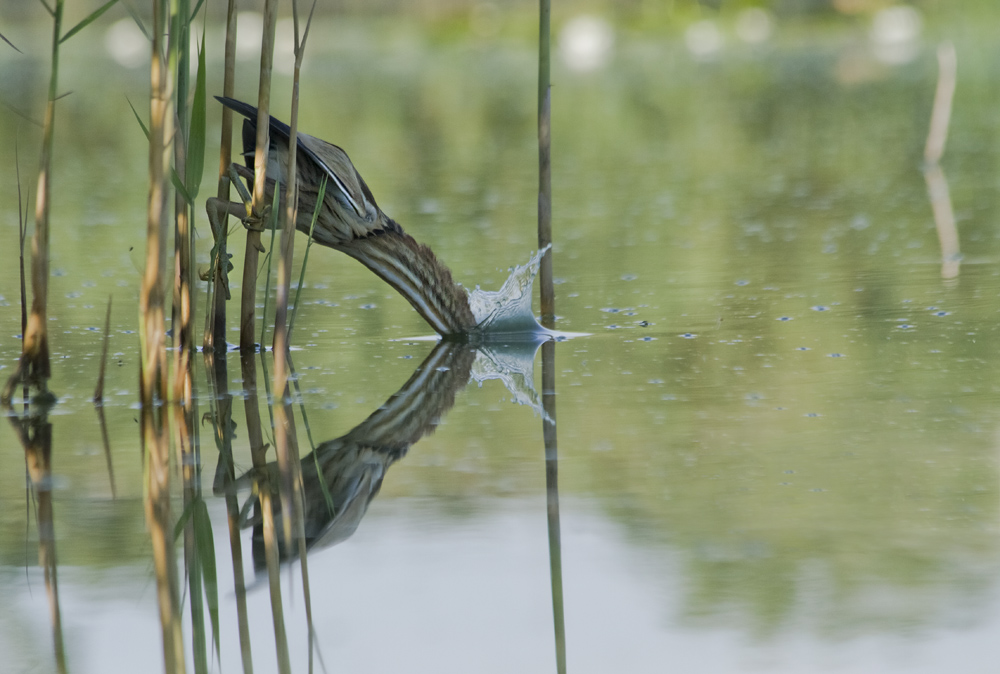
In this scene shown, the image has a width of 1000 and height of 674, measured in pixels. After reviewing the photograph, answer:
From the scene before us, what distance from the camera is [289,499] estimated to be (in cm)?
363

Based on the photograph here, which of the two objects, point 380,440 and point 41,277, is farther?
point 41,277

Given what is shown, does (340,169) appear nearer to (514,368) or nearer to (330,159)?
(330,159)

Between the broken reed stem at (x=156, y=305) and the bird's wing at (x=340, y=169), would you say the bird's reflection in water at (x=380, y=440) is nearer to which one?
the broken reed stem at (x=156, y=305)

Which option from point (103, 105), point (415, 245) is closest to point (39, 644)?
point (415, 245)

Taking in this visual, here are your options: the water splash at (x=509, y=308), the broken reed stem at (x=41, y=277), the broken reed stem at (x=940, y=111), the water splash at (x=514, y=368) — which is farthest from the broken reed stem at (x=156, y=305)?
the broken reed stem at (x=940, y=111)

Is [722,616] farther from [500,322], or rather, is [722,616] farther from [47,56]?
[47,56]

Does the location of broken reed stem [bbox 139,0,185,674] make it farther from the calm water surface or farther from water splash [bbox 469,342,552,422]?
water splash [bbox 469,342,552,422]

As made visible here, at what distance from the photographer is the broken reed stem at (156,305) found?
3709 millimetres

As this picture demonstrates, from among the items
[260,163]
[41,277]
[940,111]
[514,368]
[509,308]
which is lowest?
[514,368]

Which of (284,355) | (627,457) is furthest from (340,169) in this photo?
(627,457)

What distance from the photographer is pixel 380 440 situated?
4227mm

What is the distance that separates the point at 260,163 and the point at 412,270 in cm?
99

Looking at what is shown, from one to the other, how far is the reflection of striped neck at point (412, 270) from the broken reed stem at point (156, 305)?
1245mm

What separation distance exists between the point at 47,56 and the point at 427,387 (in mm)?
23337
